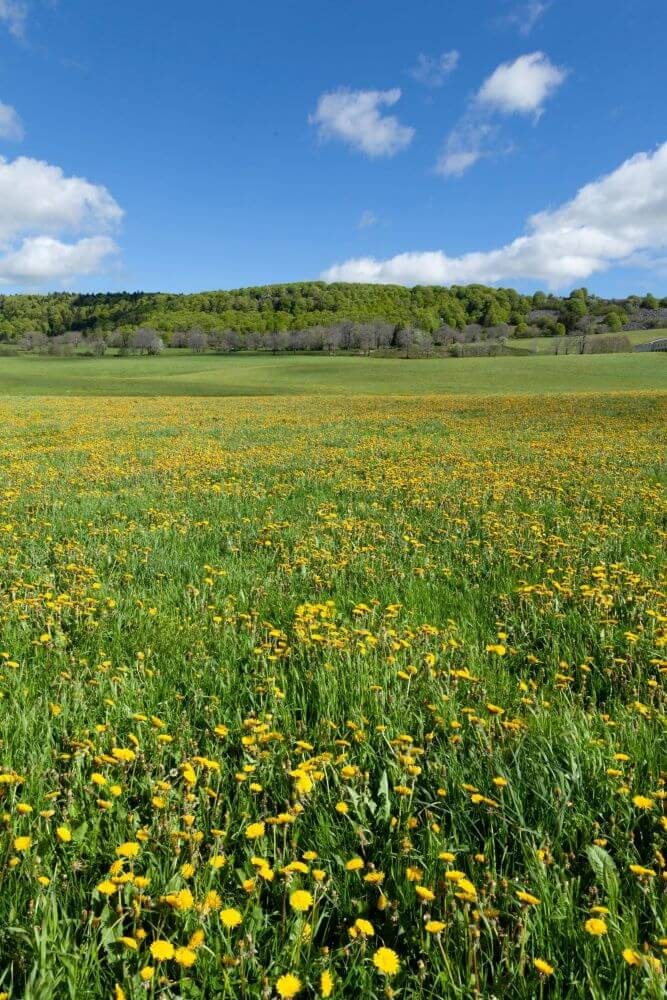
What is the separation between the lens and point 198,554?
20.8 ft

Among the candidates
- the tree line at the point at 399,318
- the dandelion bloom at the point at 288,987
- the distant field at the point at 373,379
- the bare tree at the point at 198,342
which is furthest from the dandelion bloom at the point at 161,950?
the bare tree at the point at 198,342

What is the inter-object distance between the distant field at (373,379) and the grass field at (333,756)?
48.7 metres

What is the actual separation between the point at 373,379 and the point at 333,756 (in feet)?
233

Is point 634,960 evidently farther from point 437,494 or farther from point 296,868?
point 437,494

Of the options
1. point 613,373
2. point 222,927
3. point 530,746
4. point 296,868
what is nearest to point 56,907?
point 222,927

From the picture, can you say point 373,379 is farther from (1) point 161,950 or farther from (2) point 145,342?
(2) point 145,342

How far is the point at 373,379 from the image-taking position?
235ft

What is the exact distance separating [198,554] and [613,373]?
73939 millimetres

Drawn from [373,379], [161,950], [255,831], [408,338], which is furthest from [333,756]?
[408,338]

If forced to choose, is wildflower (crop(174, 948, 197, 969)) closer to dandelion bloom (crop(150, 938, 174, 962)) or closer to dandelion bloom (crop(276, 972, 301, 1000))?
dandelion bloom (crop(150, 938, 174, 962))

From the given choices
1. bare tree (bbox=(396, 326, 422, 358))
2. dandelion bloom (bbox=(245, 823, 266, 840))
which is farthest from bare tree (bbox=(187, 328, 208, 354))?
dandelion bloom (bbox=(245, 823, 266, 840))

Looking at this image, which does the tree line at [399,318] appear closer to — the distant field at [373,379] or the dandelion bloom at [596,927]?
the distant field at [373,379]

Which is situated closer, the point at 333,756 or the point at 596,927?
the point at 596,927

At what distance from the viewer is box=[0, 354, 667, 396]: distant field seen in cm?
5697
